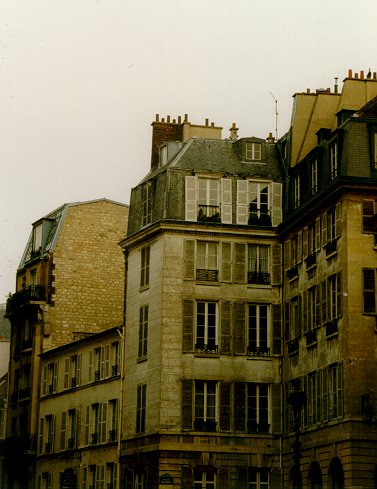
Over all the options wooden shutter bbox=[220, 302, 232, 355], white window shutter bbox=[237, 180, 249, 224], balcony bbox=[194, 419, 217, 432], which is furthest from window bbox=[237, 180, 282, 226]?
balcony bbox=[194, 419, 217, 432]

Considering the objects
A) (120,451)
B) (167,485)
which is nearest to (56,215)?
(120,451)

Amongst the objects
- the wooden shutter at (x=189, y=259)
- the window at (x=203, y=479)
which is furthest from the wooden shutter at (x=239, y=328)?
the window at (x=203, y=479)

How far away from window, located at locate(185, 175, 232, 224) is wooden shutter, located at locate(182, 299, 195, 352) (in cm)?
366

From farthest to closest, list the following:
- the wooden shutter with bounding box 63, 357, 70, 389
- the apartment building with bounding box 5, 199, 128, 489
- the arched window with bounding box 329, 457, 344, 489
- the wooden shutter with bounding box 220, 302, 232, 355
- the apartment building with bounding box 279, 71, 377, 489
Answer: the apartment building with bounding box 5, 199, 128, 489 < the wooden shutter with bounding box 63, 357, 70, 389 < the wooden shutter with bounding box 220, 302, 232, 355 < the arched window with bounding box 329, 457, 344, 489 < the apartment building with bounding box 279, 71, 377, 489

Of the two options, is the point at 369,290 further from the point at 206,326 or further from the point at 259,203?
the point at 259,203

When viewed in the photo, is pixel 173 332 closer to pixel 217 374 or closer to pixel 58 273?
pixel 217 374

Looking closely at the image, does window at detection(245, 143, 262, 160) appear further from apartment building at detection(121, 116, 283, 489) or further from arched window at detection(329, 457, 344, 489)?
arched window at detection(329, 457, 344, 489)

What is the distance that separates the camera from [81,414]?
60.4m

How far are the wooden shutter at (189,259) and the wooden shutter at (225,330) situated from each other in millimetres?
1811

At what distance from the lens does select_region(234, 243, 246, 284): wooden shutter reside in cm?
5338

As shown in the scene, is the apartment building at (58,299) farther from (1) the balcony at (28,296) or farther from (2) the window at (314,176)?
(2) the window at (314,176)

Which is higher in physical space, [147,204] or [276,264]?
[147,204]

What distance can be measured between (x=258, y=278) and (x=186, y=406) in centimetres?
631

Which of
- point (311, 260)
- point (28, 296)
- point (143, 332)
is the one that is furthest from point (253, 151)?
point (28, 296)
